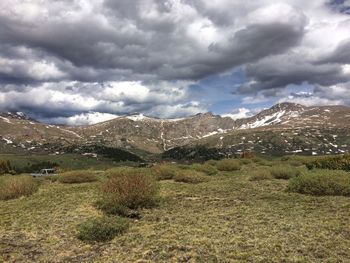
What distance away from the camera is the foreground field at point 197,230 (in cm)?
1175

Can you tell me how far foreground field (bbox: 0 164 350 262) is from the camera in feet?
38.5

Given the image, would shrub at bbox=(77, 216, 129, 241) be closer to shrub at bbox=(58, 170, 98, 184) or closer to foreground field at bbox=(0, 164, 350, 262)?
foreground field at bbox=(0, 164, 350, 262)

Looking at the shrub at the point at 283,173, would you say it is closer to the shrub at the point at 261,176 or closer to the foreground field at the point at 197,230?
the shrub at the point at 261,176

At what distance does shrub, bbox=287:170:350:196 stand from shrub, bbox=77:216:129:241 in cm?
1034

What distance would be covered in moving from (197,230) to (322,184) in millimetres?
8948

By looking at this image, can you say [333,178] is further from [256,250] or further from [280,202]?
[256,250]

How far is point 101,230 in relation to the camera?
14.1m

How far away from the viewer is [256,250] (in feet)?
38.4

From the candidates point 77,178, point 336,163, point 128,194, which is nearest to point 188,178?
point 77,178

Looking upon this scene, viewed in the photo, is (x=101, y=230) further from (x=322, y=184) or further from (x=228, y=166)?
(x=228, y=166)

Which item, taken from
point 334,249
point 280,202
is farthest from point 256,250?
point 280,202

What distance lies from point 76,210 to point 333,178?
42.6ft

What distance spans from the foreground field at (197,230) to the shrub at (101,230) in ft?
0.84

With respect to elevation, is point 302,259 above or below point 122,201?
below
